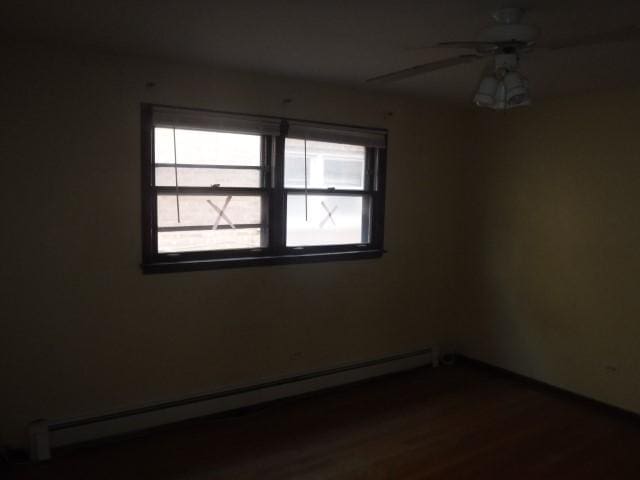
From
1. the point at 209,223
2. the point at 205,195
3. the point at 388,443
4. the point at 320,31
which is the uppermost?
the point at 320,31

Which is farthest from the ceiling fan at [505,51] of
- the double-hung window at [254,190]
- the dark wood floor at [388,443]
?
the dark wood floor at [388,443]

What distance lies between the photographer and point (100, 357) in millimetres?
3049

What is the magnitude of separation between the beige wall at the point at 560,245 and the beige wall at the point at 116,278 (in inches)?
40.8

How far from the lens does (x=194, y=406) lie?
11.0 feet

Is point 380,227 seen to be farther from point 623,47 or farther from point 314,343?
point 623,47

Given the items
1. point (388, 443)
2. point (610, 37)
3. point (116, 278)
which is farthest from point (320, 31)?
point (388, 443)

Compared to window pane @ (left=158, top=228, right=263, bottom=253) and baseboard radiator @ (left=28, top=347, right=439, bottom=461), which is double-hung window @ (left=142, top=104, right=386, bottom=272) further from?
baseboard radiator @ (left=28, top=347, right=439, bottom=461)

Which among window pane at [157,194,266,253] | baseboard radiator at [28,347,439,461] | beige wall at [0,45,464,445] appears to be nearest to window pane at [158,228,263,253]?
window pane at [157,194,266,253]

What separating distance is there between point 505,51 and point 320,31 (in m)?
0.82

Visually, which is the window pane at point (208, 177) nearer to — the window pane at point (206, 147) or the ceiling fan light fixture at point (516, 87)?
the window pane at point (206, 147)

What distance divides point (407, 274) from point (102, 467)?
258 cm

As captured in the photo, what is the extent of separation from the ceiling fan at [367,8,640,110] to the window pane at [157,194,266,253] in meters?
1.55

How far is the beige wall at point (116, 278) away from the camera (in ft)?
9.11

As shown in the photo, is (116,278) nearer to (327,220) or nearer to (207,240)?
(207,240)
